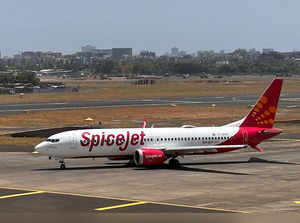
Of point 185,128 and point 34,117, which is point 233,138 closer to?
point 185,128

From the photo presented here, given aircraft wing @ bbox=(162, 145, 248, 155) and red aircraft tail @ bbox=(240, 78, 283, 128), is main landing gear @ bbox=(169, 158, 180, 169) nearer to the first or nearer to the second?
aircraft wing @ bbox=(162, 145, 248, 155)

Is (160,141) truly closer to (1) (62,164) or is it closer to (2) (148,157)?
(2) (148,157)

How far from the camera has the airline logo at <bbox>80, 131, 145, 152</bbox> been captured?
170 feet

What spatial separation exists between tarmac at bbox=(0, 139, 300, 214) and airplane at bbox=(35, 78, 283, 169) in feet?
4.36

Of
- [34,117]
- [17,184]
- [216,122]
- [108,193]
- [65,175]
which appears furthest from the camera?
[34,117]

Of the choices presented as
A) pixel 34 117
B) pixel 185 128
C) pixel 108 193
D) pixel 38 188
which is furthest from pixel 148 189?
pixel 34 117

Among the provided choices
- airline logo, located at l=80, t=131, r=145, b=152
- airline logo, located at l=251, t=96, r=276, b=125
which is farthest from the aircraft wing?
airline logo, located at l=251, t=96, r=276, b=125

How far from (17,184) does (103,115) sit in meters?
73.1

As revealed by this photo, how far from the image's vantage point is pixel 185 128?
5641 cm

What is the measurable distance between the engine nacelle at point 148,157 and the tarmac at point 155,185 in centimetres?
71

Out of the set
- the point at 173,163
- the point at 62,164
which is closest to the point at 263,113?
the point at 173,163

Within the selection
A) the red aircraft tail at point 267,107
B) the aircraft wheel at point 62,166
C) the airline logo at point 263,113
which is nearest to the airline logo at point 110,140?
the aircraft wheel at point 62,166

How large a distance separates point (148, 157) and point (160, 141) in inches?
99.3

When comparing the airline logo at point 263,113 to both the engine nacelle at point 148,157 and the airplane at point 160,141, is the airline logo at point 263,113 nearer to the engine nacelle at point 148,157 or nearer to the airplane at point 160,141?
the airplane at point 160,141
